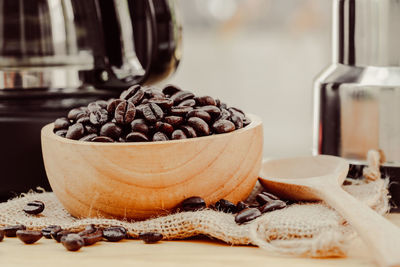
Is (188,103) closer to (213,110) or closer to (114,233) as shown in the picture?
(213,110)

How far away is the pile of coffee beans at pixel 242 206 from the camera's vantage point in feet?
2.12

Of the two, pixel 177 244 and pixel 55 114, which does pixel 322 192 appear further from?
pixel 55 114

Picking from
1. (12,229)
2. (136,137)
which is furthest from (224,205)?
(12,229)

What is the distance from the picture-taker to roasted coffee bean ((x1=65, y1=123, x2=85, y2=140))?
0.69 m

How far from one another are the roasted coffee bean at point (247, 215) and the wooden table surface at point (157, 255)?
32mm

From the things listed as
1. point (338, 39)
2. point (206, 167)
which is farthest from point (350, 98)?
point (206, 167)

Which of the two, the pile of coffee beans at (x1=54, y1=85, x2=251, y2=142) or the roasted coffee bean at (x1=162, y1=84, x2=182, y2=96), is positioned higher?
the roasted coffee bean at (x1=162, y1=84, x2=182, y2=96)

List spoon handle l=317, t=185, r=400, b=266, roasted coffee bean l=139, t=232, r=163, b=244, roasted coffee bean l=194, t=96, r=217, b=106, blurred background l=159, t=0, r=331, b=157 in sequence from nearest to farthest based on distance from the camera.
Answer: spoon handle l=317, t=185, r=400, b=266, roasted coffee bean l=139, t=232, r=163, b=244, roasted coffee bean l=194, t=96, r=217, b=106, blurred background l=159, t=0, r=331, b=157

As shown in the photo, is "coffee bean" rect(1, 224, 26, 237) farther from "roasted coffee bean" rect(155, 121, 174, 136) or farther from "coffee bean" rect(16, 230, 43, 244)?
"roasted coffee bean" rect(155, 121, 174, 136)

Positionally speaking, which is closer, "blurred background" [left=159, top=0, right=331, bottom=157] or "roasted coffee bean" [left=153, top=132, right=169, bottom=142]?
"roasted coffee bean" [left=153, top=132, right=169, bottom=142]

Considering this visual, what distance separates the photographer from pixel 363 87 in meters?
0.77

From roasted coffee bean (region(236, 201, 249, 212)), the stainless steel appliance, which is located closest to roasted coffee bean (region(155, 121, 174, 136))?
roasted coffee bean (region(236, 201, 249, 212))

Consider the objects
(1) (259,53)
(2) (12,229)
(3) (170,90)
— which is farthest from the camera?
(1) (259,53)

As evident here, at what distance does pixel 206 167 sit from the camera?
0.67m
